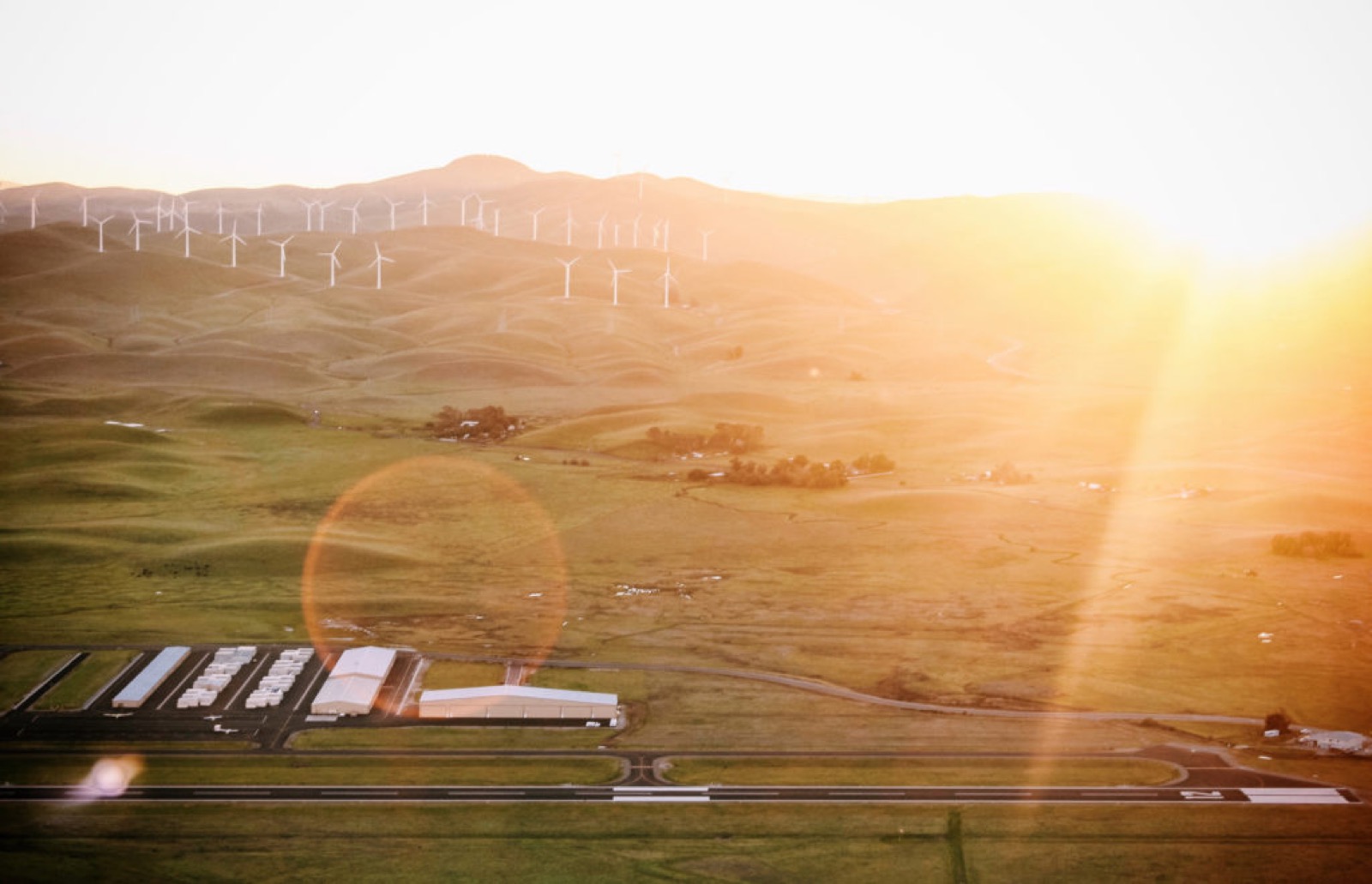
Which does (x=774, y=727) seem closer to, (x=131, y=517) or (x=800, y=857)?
(x=800, y=857)

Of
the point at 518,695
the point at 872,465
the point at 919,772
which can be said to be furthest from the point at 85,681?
the point at 872,465

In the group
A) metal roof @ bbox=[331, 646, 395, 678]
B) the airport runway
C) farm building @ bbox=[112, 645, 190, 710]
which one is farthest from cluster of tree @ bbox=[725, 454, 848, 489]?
the airport runway

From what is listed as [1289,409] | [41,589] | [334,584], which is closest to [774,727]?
[334,584]

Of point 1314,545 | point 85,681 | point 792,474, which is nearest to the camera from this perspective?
point 85,681

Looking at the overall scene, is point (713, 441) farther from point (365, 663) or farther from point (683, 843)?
point (683, 843)

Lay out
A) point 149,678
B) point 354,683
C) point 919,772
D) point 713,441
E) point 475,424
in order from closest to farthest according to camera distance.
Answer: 1. point 919,772
2. point 354,683
3. point 149,678
4. point 713,441
5. point 475,424

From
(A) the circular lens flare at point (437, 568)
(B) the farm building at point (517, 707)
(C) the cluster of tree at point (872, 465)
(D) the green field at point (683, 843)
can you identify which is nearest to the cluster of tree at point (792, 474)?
(C) the cluster of tree at point (872, 465)
